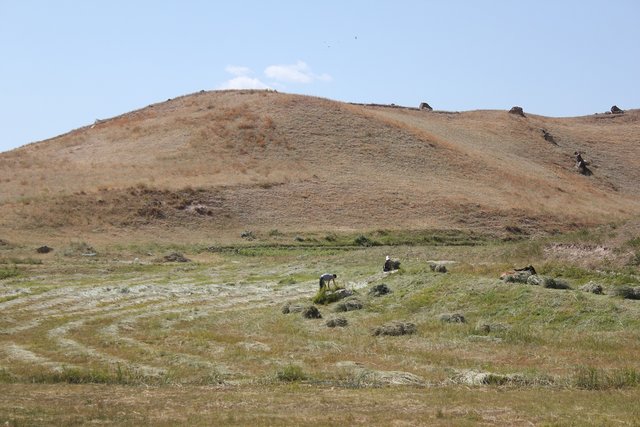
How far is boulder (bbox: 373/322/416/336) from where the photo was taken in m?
33.7

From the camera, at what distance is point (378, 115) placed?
14688 centimetres

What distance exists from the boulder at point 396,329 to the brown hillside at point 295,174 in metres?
57.5

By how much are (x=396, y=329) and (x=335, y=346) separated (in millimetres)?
3955

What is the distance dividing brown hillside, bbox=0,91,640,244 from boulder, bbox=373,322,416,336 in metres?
57.5

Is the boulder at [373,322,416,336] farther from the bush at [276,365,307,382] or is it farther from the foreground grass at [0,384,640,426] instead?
the foreground grass at [0,384,640,426]

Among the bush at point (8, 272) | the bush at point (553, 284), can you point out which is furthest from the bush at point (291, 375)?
the bush at point (8, 272)

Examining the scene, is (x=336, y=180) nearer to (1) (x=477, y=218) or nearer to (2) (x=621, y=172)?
(1) (x=477, y=218)

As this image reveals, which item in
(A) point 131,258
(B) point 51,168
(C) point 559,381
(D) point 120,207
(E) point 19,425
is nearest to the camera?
(E) point 19,425

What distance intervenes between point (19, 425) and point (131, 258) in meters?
56.6

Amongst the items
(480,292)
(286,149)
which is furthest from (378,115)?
(480,292)

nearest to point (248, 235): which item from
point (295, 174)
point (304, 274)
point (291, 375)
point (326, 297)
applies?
point (295, 174)

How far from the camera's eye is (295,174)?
115 meters

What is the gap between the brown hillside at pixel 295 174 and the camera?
319 ft

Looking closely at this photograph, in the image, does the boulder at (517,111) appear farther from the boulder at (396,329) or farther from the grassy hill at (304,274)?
the boulder at (396,329)
